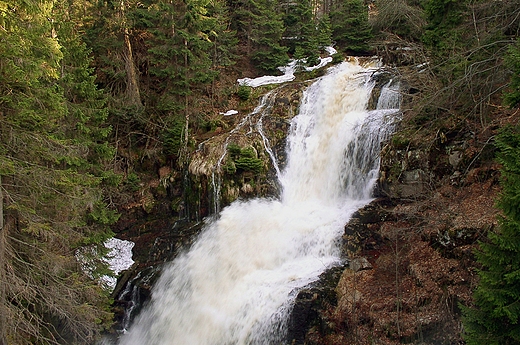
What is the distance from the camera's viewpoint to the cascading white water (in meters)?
8.62

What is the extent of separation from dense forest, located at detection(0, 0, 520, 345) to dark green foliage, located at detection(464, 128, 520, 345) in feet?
0.06

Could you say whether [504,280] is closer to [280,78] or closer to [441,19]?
[441,19]

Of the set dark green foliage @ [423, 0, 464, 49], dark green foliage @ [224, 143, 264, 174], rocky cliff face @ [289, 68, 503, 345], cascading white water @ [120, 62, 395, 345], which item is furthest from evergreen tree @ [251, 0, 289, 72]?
rocky cliff face @ [289, 68, 503, 345]

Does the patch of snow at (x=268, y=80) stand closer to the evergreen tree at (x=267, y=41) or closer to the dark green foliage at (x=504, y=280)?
the evergreen tree at (x=267, y=41)

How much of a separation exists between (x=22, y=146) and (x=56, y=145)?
0.59 meters

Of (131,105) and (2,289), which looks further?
(131,105)

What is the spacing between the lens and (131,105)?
1440 cm

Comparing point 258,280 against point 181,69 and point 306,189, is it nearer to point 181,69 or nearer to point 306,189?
point 306,189

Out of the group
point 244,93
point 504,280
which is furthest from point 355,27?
point 504,280

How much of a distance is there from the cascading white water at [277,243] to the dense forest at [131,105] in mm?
1889

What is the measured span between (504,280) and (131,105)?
45.8 ft

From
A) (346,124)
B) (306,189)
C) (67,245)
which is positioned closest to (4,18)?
(67,245)

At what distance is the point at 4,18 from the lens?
616 centimetres

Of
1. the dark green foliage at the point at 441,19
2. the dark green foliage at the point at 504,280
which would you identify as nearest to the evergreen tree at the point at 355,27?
the dark green foliage at the point at 441,19
